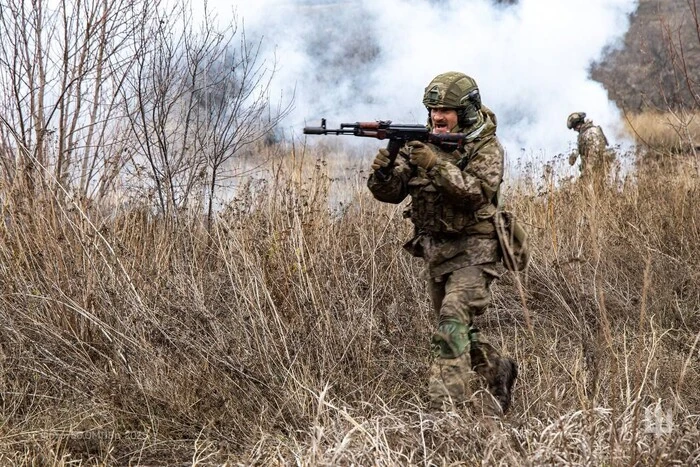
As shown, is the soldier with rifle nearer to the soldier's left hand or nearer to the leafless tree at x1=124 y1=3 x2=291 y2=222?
the soldier's left hand

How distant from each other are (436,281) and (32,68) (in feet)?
9.77

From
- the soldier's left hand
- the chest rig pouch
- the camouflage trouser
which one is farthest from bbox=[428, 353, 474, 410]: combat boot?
the soldier's left hand

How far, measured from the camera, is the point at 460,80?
10.7 ft

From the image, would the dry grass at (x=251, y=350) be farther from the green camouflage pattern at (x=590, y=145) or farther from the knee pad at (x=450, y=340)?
the green camouflage pattern at (x=590, y=145)

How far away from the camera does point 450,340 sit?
3.08 metres

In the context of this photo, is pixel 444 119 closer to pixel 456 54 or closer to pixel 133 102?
pixel 133 102

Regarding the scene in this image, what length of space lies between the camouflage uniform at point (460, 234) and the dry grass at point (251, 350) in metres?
0.21

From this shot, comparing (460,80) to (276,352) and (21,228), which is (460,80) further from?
(21,228)

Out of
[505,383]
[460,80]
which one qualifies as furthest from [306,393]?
[460,80]

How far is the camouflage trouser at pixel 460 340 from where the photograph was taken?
10.0ft

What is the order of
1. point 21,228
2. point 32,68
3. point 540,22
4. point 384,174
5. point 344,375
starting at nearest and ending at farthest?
point 384,174 → point 344,375 → point 21,228 → point 32,68 → point 540,22

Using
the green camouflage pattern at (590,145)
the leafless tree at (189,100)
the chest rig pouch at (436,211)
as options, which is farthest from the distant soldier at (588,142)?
the chest rig pouch at (436,211)

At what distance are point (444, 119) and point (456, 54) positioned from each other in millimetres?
16979

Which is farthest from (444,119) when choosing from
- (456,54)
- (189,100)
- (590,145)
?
(456,54)
